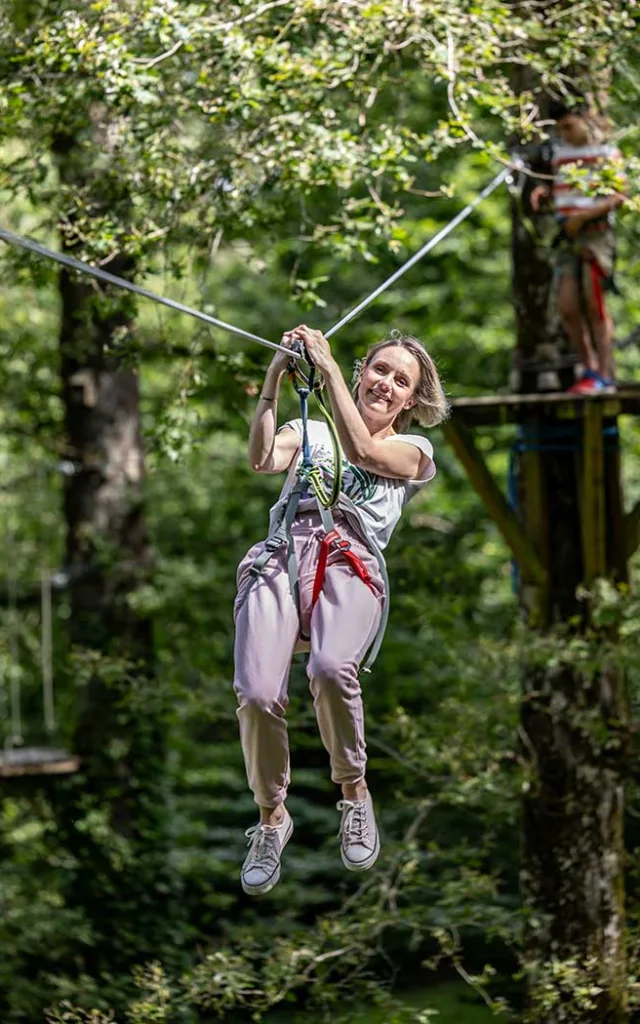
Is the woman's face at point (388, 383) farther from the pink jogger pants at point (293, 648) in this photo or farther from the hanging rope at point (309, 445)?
the pink jogger pants at point (293, 648)

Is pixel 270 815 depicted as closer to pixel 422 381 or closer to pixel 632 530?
pixel 422 381

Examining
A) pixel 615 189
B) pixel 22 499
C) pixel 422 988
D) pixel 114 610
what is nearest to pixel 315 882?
pixel 422 988

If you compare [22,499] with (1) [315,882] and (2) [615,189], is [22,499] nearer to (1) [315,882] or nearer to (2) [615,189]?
(1) [315,882]

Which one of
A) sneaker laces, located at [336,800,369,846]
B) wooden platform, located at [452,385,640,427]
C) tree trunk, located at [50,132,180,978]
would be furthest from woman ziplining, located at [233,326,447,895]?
tree trunk, located at [50,132,180,978]

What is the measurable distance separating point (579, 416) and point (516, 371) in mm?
838

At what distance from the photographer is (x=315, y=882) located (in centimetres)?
1055

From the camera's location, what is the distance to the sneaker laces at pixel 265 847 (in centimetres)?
392

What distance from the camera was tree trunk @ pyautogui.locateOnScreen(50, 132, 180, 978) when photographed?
9.05m

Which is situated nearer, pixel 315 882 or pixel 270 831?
pixel 270 831

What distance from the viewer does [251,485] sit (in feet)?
39.1

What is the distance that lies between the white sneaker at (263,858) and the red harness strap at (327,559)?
0.61 meters

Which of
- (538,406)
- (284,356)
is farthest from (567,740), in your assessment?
(284,356)

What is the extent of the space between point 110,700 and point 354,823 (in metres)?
5.54

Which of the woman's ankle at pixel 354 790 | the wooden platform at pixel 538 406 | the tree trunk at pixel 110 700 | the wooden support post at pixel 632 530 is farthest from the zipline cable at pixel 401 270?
the tree trunk at pixel 110 700
